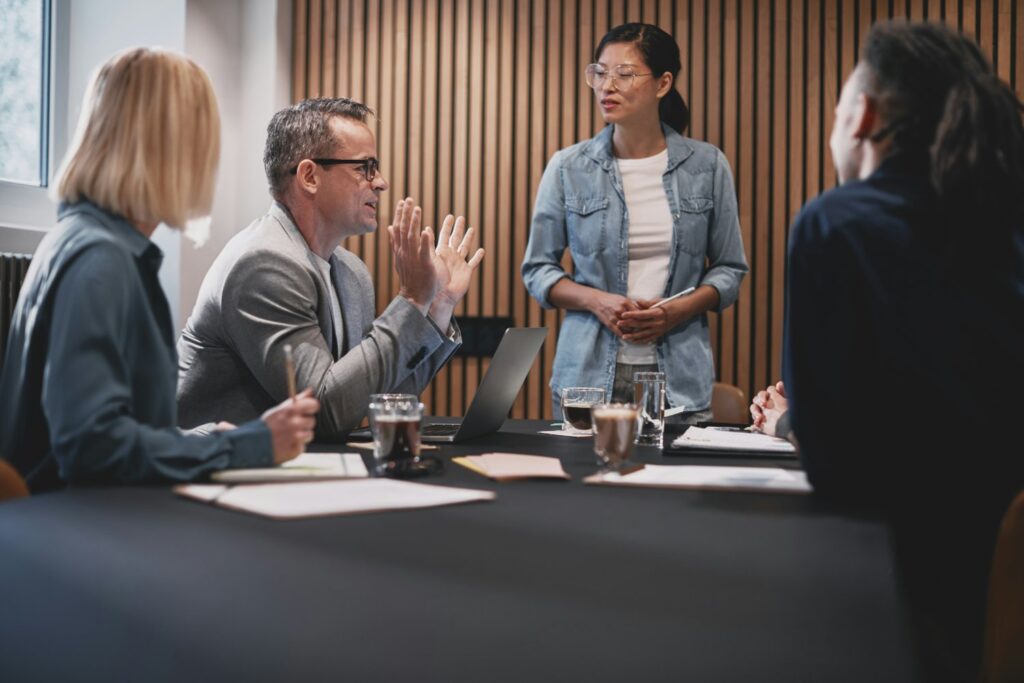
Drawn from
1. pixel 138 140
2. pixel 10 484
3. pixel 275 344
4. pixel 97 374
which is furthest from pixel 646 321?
pixel 10 484

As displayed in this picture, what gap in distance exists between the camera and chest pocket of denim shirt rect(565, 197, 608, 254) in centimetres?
369

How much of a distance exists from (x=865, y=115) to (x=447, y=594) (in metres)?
1.27

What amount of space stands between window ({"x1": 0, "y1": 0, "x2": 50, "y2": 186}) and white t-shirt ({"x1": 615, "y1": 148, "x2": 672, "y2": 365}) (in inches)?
118

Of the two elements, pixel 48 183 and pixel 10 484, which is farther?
pixel 48 183

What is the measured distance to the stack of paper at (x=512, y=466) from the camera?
177cm

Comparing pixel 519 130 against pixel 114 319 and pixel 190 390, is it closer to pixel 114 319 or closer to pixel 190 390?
pixel 190 390

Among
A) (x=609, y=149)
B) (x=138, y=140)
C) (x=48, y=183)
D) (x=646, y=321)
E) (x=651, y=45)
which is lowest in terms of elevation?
(x=646, y=321)

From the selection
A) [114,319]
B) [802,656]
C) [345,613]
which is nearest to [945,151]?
[802,656]

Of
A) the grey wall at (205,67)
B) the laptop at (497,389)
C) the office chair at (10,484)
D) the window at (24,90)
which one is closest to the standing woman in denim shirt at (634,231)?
the laptop at (497,389)

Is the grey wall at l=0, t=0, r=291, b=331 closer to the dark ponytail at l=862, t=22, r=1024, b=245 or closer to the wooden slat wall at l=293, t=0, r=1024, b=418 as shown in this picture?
the wooden slat wall at l=293, t=0, r=1024, b=418

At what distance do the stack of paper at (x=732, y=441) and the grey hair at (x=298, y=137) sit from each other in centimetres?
132

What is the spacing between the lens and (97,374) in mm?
1581

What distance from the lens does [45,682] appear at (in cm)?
88

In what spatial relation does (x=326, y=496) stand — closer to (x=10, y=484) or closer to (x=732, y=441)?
(x=10, y=484)
